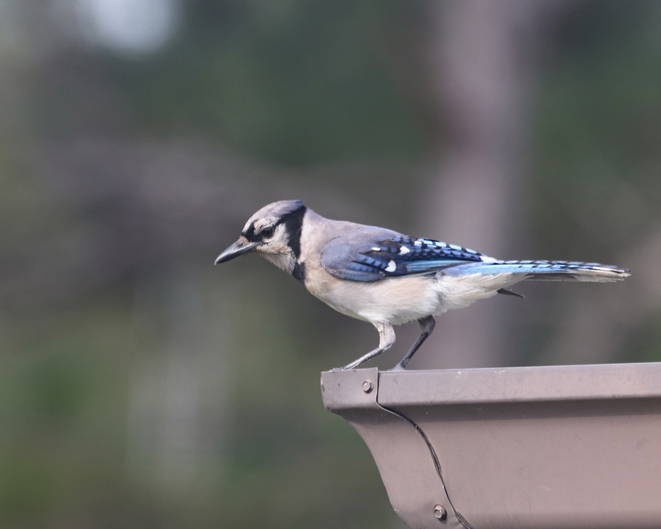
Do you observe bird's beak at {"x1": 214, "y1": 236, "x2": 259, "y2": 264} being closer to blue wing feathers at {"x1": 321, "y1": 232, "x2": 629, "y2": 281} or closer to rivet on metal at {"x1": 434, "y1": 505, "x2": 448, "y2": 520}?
blue wing feathers at {"x1": 321, "y1": 232, "x2": 629, "y2": 281}

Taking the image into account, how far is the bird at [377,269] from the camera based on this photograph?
1.65 m

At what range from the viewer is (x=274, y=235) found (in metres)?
1.72

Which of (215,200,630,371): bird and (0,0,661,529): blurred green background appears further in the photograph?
(0,0,661,529): blurred green background

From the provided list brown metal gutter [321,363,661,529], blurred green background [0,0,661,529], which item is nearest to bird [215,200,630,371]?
brown metal gutter [321,363,661,529]

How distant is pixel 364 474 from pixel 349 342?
86 centimetres

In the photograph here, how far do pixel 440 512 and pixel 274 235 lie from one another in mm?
780

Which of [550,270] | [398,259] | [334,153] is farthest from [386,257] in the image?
[334,153]

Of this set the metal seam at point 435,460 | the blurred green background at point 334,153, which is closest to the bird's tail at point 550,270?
the metal seam at point 435,460

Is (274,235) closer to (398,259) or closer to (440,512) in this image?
(398,259)

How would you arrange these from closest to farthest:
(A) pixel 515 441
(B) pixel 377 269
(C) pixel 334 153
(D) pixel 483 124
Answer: (A) pixel 515 441 < (B) pixel 377 269 < (D) pixel 483 124 < (C) pixel 334 153

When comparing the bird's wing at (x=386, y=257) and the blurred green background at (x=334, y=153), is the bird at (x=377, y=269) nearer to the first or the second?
the bird's wing at (x=386, y=257)

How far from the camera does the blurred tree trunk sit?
393 centimetres

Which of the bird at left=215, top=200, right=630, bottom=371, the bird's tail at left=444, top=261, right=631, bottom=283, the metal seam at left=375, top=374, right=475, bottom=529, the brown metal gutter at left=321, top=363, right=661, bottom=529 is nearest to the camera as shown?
the brown metal gutter at left=321, top=363, right=661, bottom=529

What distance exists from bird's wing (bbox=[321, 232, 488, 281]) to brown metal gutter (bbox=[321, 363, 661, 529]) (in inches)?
21.1
